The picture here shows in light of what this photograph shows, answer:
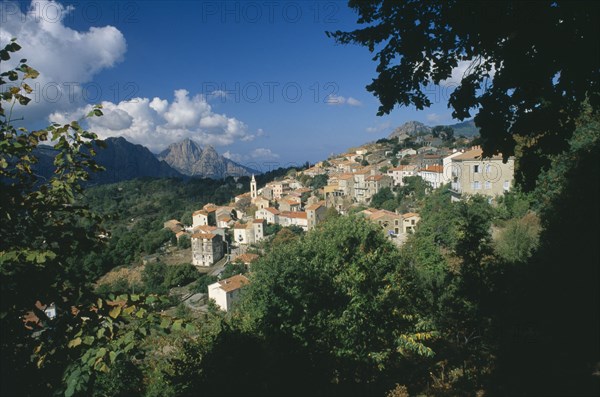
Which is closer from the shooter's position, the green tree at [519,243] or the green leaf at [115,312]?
Result: the green leaf at [115,312]

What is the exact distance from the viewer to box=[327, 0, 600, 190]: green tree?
3160mm

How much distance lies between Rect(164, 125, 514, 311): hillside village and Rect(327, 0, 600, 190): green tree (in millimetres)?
29375

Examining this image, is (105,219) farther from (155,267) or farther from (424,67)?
(155,267)

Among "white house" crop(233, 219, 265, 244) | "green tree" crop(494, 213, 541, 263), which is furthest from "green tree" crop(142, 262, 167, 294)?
"green tree" crop(494, 213, 541, 263)

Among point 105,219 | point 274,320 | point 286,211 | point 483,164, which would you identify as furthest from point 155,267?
point 105,219

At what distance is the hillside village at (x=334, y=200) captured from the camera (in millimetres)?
33656

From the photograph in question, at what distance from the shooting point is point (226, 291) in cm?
4059

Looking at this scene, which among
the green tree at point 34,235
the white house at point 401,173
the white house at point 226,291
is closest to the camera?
the green tree at point 34,235

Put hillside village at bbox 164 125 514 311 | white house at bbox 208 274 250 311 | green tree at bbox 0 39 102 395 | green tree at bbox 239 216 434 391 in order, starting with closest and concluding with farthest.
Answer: green tree at bbox 0 39 102 395 → green tree at bbox 239 216 434 391 → hillside village at bbox 164 125 514 311 → white house at bbox 208 274 250 311

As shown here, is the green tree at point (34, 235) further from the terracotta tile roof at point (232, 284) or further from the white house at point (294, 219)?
the white house at point (294, 219)

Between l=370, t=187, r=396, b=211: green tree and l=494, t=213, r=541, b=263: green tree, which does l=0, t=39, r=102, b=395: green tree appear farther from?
l=370, t=187, r=396, b=211: green tree

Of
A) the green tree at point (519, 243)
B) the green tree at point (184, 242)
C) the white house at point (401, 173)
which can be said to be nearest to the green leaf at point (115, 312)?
the green tree at point (519, 243)

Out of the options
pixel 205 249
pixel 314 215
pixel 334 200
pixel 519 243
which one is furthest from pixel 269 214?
pixel 519 243

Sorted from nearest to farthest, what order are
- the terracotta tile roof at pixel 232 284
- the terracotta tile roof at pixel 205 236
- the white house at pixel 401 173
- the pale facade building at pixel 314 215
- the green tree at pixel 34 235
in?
the green tree at pixel 34 235 → the terracotta tile roof at pixel 232 284 → the terracotta tile roof at pixel 205 236 → the pale facade building at pixel 314 215 → the white house at pixel 401 173
